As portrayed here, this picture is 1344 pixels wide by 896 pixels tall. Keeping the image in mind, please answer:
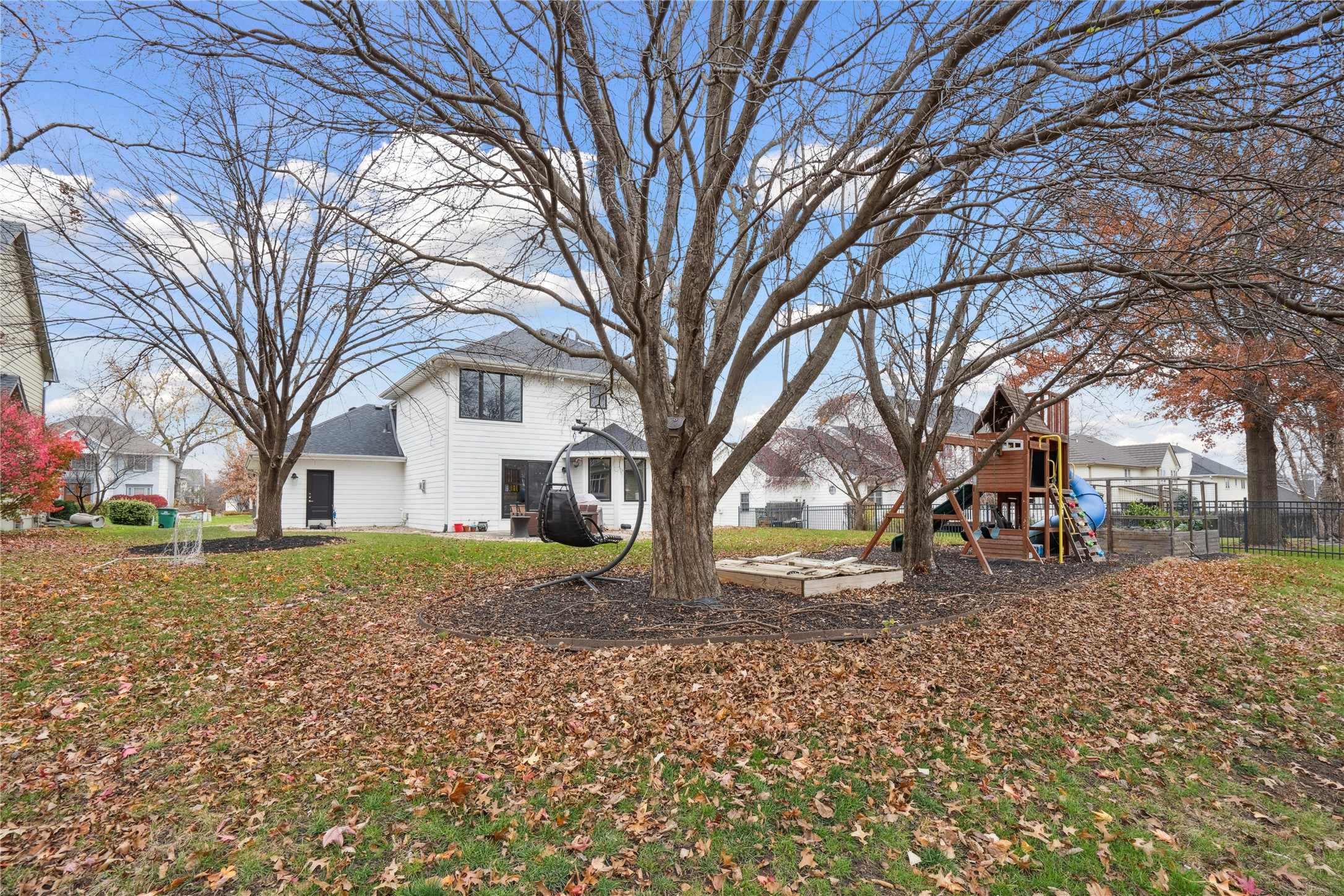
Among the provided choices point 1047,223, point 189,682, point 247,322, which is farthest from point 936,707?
point 247,322

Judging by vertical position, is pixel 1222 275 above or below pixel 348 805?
above

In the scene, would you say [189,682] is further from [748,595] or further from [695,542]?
[748,595]

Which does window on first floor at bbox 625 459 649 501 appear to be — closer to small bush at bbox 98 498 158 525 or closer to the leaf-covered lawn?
the leaf-covered lawn

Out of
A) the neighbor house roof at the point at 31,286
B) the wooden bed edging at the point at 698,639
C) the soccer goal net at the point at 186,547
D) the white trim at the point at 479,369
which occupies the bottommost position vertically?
the wooden bed edging at the point at 698,639

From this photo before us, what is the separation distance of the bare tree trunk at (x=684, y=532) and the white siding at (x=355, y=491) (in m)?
16.8

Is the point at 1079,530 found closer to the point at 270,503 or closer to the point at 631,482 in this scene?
the point at 631,482

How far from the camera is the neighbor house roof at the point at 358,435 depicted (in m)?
20.7

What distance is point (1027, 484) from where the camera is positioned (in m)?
11.7

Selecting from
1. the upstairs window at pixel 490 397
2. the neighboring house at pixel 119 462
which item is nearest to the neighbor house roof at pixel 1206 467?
the upstairs window at pixel 490 397

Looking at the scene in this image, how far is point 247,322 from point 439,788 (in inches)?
511

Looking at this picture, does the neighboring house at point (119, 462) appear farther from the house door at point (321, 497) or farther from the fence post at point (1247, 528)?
the fence post at point (1247, 528)

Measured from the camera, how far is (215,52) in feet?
17.2

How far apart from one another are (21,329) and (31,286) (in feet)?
4.73

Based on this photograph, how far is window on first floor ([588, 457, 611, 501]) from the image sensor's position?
20.9 m
